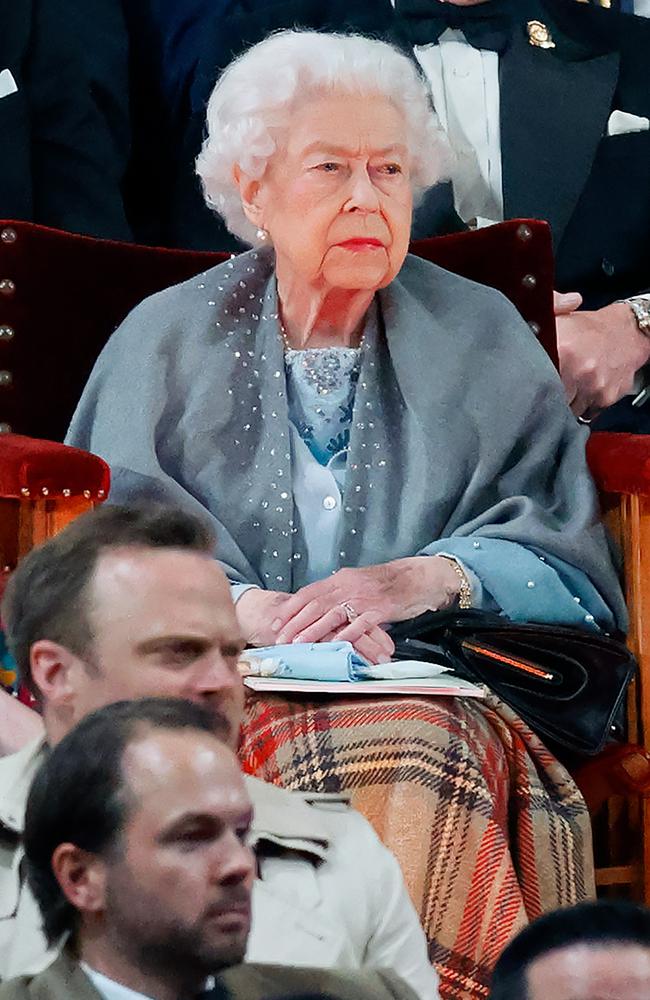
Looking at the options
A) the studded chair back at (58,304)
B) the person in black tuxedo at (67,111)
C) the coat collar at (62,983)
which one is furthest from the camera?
the person in black tuxedo at (67,111)

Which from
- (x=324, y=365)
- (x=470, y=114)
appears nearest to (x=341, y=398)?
(x=324, y=365)

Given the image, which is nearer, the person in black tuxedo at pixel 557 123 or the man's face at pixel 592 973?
the man's face at pixel 592 973

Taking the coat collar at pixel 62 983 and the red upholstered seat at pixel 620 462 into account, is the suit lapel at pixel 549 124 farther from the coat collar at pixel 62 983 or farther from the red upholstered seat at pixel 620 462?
the coat collar at pixel 62 983

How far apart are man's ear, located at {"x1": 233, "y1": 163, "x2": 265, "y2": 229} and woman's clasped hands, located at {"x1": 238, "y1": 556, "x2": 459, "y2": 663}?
0.38m

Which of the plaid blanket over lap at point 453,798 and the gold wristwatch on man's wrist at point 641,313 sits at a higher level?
the gold wristwatch on man's wrist at point 641,313

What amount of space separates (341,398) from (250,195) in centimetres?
22

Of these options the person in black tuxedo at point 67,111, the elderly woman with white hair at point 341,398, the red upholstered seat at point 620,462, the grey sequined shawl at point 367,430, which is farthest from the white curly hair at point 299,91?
the person in black tuxedo at point 67,111

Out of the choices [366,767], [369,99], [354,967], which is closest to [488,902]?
[366,767]

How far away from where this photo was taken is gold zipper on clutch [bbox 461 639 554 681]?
1460mm

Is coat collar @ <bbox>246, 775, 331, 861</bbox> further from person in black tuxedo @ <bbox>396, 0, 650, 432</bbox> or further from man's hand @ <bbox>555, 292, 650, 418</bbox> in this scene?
person in black tuxedo @ <bbox>396, 0, 650, 432</bbox>

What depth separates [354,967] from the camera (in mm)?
696

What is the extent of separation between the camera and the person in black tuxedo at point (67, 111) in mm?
2188

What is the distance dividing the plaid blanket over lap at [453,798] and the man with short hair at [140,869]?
1.68 feet

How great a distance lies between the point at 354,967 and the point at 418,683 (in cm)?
67
